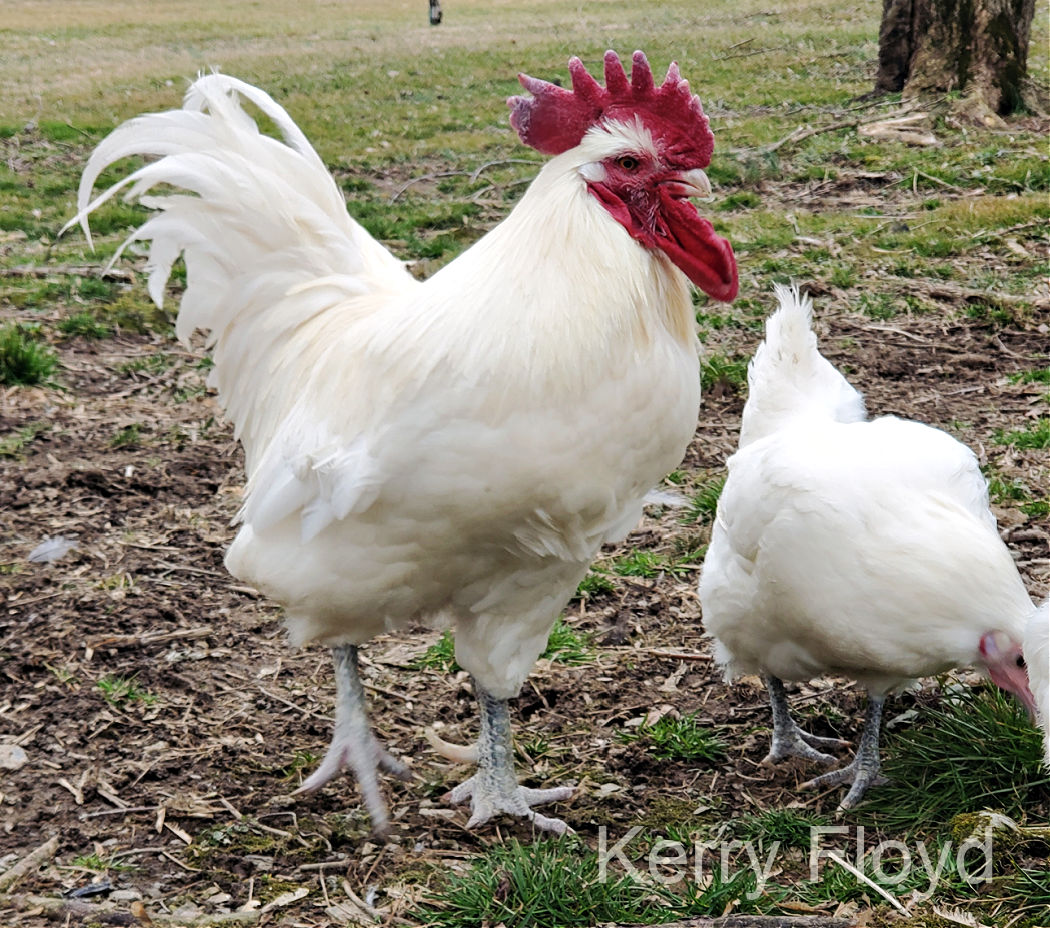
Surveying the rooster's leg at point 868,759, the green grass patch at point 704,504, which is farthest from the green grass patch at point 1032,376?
the rooster's leg at point 868,759

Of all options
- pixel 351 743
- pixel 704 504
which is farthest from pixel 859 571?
pixel 704 504

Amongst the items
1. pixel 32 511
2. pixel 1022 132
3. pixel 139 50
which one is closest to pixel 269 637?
pixel 32 511

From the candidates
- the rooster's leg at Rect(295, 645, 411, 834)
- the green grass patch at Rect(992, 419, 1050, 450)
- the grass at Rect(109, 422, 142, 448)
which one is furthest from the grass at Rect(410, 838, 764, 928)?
the grass at Rect(109, 422, 142, 448)

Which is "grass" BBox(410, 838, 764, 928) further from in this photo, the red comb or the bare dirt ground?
the red comb

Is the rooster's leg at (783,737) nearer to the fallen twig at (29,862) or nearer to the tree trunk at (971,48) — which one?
the fallen twig at (29,862)

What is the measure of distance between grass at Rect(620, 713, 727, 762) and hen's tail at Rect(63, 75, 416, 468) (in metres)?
1.77

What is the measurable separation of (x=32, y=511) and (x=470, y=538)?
129 inches

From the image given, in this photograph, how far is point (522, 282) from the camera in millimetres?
3305

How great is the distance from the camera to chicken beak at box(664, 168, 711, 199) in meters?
3.36

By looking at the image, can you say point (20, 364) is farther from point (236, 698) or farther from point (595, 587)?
point (595, 587)

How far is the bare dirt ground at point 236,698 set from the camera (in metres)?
3.72

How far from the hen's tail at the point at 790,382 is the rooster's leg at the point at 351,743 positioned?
5.70 feet

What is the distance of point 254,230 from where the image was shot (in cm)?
407

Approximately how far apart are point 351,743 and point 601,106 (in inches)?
87.5
